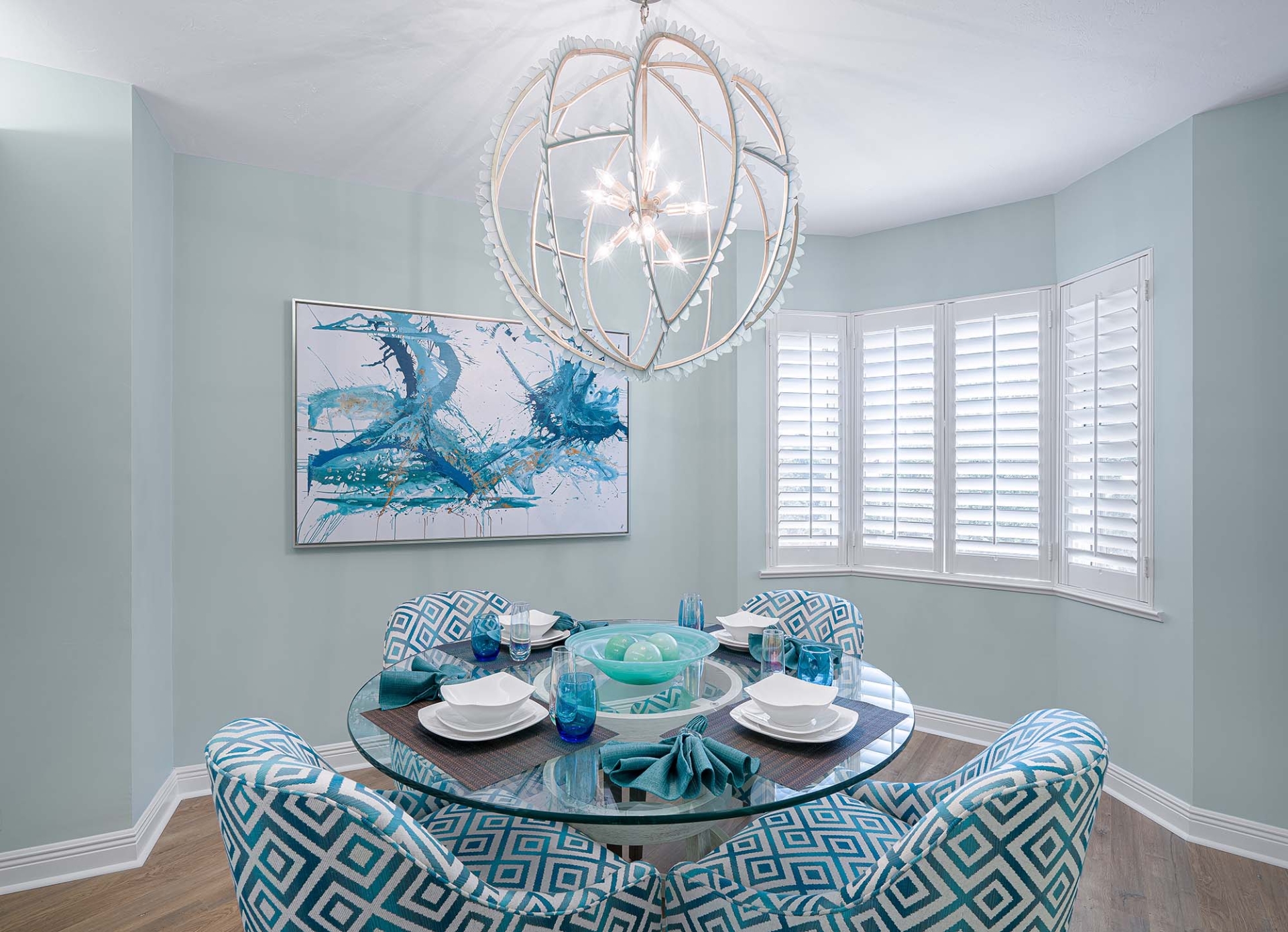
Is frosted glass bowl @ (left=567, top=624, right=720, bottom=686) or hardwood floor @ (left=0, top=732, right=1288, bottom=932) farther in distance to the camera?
hardwood floor @ (left=0, top=732, right=1288, bottom=932)

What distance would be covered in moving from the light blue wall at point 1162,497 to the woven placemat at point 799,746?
1.78 metres

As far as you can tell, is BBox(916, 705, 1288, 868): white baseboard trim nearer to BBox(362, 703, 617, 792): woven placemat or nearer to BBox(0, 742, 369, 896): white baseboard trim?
BBox(362, 703, 617, 792): woven placemat

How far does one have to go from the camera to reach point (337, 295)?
312 cm

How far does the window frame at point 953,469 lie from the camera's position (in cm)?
280

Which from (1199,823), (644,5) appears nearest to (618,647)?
(644,5)

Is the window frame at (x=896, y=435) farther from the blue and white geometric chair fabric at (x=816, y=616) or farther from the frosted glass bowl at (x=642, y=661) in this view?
the frosted glass bowl at (x=642, y=661)

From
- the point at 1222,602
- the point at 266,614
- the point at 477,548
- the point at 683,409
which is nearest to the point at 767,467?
the point at 683,409

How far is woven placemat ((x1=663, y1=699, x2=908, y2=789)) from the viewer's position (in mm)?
1333

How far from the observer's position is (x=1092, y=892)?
2.23m

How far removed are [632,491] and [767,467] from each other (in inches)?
29.5

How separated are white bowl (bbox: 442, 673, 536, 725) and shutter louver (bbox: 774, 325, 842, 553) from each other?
237 centimetres

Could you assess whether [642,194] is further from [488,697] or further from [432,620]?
[432,620]

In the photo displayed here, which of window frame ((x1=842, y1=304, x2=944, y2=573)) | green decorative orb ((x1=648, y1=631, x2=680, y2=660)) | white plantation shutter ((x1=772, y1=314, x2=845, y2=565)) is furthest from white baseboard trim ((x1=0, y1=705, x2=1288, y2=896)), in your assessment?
green decorative orb ((x1=648, y1=631, x2=680, y2=660))

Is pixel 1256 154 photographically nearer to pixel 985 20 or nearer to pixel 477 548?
pixel 985 20
